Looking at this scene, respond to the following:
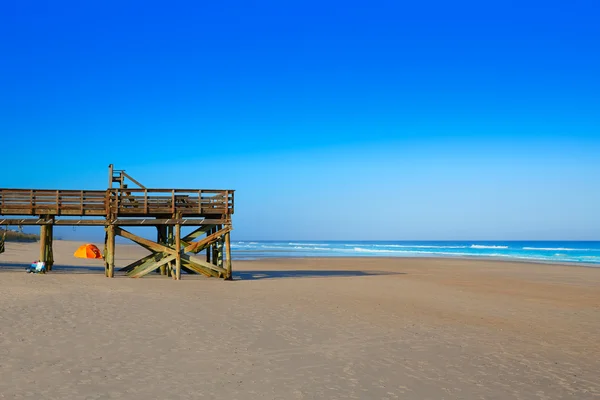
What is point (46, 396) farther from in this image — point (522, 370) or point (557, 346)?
point (557, 346)

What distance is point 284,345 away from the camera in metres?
10.5

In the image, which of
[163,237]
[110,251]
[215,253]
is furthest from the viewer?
[163,237]

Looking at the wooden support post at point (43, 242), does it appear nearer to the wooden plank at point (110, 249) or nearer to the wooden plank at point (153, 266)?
the wooden plank at point (110, 249)

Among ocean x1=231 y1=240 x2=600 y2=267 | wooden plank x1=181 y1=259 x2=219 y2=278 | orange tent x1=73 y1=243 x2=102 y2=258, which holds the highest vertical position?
orange tent x1=73 y1=243 x2=102 y2=258

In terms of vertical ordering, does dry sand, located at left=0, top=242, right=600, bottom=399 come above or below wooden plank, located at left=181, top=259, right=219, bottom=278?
below

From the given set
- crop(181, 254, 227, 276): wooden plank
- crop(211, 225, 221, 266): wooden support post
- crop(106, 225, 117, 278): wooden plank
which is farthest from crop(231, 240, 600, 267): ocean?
crop(106, 225, 117, 278): wooden plank

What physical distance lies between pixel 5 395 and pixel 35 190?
18142 mm

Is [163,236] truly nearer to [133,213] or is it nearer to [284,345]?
[133,213]

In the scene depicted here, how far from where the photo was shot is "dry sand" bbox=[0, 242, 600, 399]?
7.83 m

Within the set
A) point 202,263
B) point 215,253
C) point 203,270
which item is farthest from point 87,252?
point 202,263

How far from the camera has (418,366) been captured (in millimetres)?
9250

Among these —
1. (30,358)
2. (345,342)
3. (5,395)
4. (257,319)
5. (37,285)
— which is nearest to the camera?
(5,395)

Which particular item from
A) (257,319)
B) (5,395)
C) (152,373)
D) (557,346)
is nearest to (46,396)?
(5,395)

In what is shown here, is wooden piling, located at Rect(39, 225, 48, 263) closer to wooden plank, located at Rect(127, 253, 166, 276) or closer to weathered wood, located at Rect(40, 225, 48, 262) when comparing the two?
weathered wood, located at Rect(40, 225, 48, 262)
